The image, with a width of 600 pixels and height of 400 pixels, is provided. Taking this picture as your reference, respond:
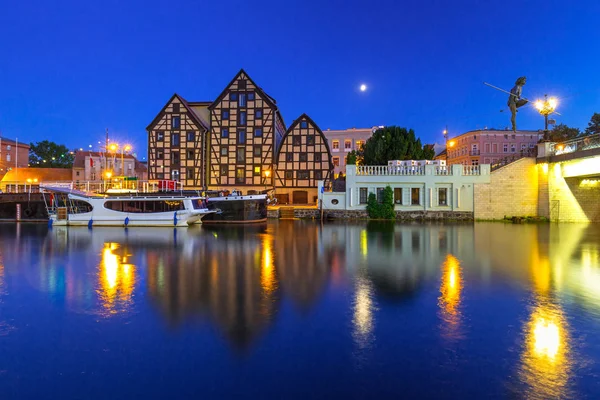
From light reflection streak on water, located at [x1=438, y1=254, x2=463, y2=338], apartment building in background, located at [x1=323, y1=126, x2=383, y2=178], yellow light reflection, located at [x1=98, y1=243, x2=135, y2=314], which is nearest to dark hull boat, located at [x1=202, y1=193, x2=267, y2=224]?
yellow light reflection, located at [x1=98, y1=243, x2=135, y2=314]

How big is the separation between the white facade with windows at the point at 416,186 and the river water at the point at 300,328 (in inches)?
830

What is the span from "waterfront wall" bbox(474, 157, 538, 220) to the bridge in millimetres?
595

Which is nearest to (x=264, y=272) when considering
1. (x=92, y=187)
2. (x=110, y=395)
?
(x=110, y=395)

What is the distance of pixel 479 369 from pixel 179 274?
813cm

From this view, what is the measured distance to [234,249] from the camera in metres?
15.8

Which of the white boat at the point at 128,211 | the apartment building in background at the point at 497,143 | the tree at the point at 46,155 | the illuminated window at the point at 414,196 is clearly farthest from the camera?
the tree at the point at 46,155

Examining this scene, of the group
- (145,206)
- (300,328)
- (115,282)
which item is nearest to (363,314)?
(300,328)

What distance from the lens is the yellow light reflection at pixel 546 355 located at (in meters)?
4.46

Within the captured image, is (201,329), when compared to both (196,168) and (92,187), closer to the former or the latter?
(196,168)

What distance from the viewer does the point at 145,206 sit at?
27.5 m

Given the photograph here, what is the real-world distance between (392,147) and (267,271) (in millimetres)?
29955

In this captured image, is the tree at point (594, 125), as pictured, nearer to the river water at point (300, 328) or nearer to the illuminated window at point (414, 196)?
the illuminated window at point (414, 196)

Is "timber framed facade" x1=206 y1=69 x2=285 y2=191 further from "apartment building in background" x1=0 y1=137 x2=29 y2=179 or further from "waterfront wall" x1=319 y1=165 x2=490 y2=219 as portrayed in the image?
"apartment building in background" x1=0 y1=137 x2=29 y2=179

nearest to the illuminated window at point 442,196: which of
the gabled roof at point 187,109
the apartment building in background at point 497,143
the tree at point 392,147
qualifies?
the tree at point 392,147
